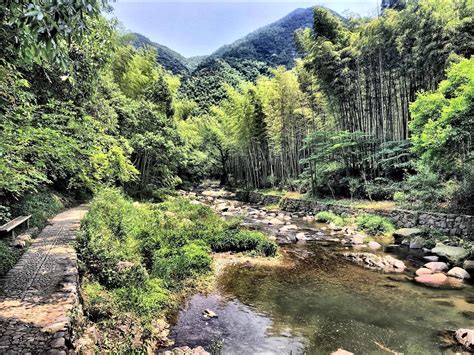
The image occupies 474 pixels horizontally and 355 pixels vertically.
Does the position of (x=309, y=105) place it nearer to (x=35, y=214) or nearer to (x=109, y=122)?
(x=109, y=122)

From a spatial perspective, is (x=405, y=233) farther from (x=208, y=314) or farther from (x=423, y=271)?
(x=208, y=314)

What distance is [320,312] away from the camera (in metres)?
6.24

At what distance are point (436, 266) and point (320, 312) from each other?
4559 millimetres

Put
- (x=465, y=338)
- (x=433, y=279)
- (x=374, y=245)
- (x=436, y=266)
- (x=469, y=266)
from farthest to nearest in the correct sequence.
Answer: (x=374, y=245)
(x=436, y=266)
(x=469, y=266)
(x=433, y=279)
(x=465, y=338)

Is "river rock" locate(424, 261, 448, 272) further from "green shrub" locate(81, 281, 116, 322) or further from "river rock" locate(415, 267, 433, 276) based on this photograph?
"green shrub" locate(81, 281, 116, 322)

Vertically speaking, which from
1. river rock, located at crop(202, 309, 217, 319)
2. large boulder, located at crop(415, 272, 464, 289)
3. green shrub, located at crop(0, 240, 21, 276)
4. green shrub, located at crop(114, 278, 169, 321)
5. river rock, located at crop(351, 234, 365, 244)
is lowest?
river rock, located at crop(351, 234, 365, 244)

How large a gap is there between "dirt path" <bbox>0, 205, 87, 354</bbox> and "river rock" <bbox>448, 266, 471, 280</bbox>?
8565 millimetres

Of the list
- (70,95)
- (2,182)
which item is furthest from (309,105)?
(2,182)

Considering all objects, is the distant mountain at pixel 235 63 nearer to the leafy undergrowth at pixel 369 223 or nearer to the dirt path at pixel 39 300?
the leafy undergrowth at pixel 369 223

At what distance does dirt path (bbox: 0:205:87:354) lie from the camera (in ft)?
10.9

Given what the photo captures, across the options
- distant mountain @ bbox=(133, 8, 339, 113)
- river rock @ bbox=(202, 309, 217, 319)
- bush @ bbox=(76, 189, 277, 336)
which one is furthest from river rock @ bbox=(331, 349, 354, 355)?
distant mountain @ bbox=(133, 8, 339, 113)

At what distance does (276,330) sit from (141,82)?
68.0ft

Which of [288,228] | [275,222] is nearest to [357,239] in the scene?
[288,228]

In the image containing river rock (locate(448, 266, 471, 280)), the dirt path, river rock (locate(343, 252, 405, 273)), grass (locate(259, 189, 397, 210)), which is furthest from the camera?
grass (locate(259, 189, 397, 210))
